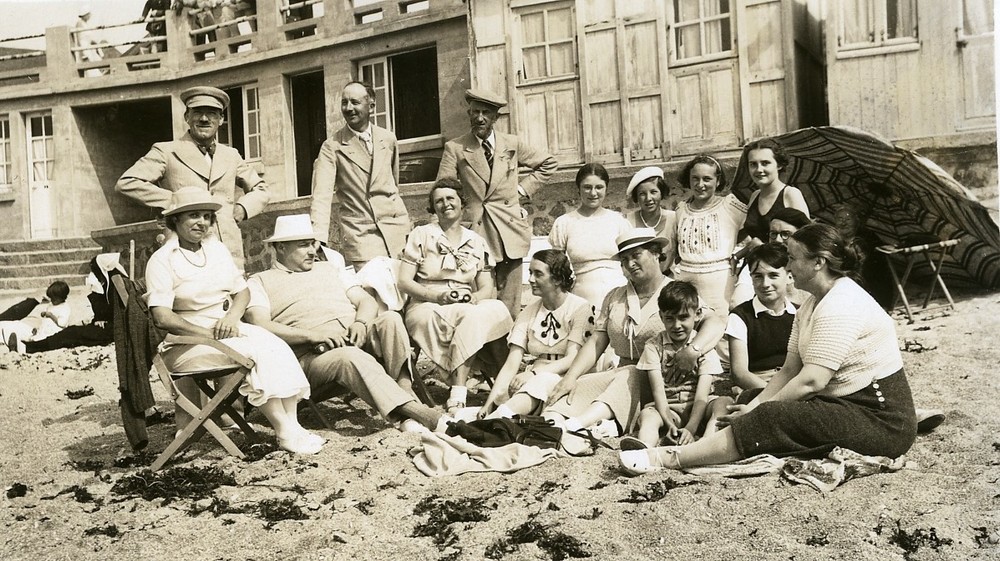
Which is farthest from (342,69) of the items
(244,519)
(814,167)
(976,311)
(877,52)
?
(244,519)

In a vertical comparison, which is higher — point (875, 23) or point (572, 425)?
point (875, 23)

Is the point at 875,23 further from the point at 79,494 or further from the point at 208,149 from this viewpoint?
the point at 79,494

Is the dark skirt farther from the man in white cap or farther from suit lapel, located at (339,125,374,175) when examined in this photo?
suit lapel, located at (339,125,374,175)

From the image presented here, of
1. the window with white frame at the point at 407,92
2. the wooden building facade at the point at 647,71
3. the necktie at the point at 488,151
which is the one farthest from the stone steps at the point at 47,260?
the necktie at the point at 488,151

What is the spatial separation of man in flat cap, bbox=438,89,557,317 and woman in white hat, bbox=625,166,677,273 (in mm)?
983

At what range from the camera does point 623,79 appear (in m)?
9.49

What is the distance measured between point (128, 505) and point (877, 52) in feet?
24.9

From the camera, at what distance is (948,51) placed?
7.03 m

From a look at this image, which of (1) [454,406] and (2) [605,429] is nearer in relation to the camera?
(2) [605,429]

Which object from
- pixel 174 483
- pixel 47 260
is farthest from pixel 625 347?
pixel 47 260

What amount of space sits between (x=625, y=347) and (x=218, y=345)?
2.05m

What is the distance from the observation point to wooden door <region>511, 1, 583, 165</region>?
978 centimetres

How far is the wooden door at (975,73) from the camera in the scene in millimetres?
6438

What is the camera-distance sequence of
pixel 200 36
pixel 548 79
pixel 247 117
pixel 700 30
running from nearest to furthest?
pixel 700 30 < pixel 548 79 < pixel 247 117 < pixel 200 36
